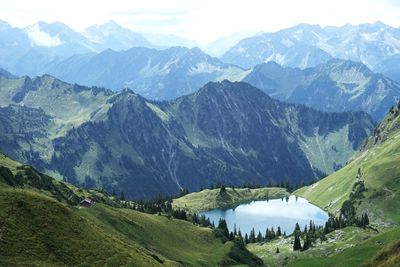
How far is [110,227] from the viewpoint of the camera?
17450 centimetres

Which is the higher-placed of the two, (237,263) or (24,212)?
(24,212)

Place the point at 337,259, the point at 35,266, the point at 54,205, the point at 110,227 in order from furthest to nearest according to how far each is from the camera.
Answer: the point at 337,259 → the point at 110,227 → the point at 54,205 → the point at 35,266

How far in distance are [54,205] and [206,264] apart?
79.8 meters

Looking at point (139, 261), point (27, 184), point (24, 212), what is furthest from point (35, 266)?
point (27, 184)

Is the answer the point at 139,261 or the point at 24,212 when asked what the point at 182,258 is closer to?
the point at 139,261

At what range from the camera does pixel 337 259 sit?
634 feet

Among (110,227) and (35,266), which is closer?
(35,266)

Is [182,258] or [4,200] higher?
[4,200]

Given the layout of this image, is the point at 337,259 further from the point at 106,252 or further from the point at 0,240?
the point at 0,240

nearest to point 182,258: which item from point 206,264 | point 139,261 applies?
A: point 206,264

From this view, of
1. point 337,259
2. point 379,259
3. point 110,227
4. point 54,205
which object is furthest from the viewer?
point 337,259

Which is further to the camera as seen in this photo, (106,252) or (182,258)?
(182,258)

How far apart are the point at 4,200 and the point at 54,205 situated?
10.4 metres

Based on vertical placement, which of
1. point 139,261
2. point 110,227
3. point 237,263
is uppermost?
point 139,261
